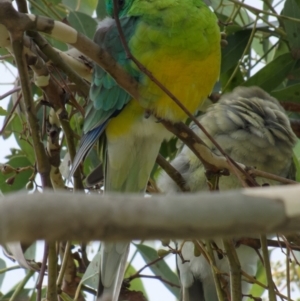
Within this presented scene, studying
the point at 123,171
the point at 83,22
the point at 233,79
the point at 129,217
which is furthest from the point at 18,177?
the point at 129,217

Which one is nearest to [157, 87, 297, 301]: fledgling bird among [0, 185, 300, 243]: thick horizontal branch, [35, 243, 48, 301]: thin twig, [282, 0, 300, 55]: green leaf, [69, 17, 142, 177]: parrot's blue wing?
[282, 0, 300, 55]: green leaf

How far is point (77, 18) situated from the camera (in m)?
1.60

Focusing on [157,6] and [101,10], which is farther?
[101,10]

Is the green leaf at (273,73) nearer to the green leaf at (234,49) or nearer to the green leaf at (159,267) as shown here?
the green leaf at (234,49)

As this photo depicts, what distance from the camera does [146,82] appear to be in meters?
1.32

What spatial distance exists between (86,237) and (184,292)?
155cm

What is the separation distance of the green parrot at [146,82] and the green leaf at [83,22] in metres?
0.11

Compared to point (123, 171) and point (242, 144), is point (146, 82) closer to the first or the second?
point (123, 171)

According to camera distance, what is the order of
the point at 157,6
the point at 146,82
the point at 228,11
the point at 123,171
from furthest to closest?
the point at 228,11
the point at 123,171
the point at 157,6
the point at 146,82

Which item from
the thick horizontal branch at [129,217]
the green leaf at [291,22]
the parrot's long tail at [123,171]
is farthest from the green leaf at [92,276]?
the thick horizontal branch at [129,217]

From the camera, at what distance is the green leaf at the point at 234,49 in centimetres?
175

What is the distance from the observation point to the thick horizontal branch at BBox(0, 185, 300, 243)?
316 mm

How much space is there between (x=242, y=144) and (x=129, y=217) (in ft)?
5.03

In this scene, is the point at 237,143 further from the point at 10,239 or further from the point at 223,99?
the point at 10,239
